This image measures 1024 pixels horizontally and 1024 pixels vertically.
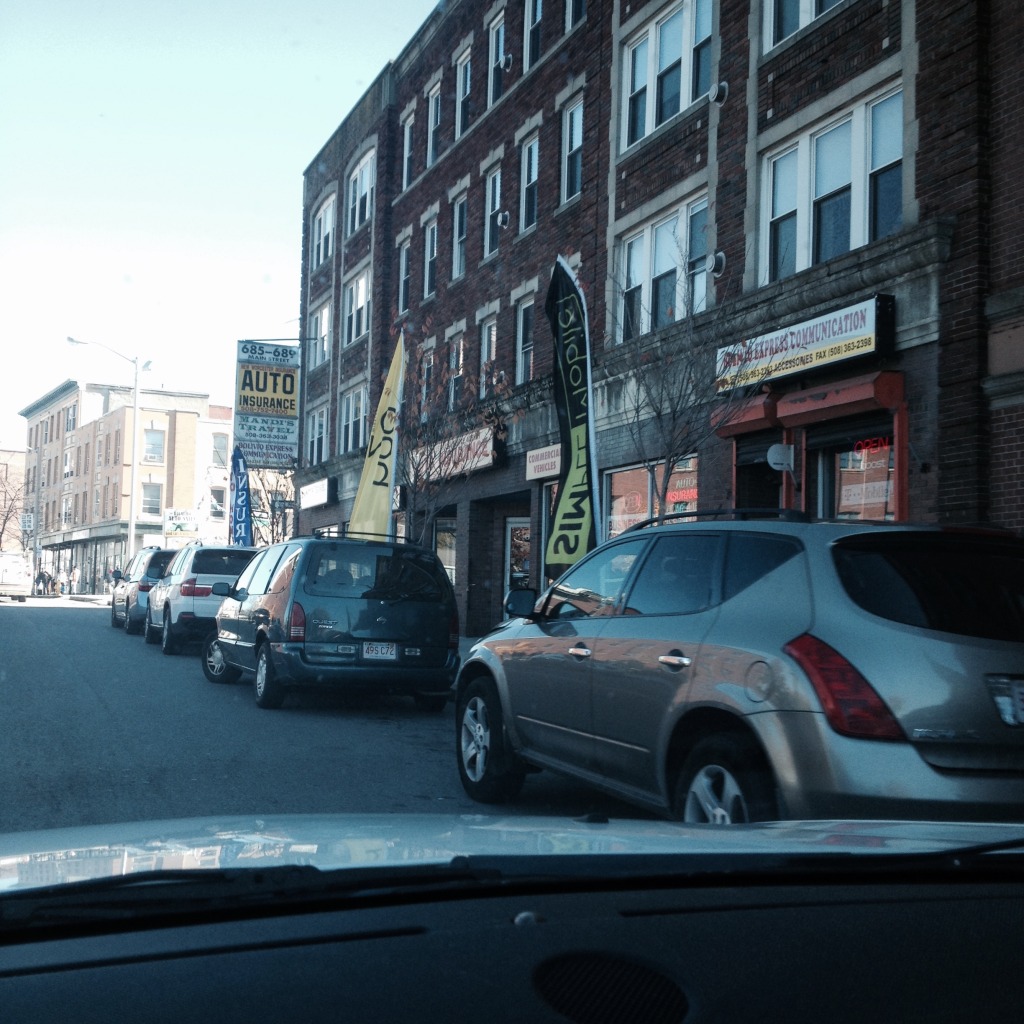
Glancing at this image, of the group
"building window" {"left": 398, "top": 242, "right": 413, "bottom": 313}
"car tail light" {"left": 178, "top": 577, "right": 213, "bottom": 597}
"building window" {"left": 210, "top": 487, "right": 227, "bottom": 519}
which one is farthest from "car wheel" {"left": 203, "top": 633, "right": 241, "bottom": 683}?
"building window" {"left": 210, "top": 487, "right": 227, "bottom": 519}

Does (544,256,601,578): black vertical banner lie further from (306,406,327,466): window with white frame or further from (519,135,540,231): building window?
(306,406,327,466): window with white frame

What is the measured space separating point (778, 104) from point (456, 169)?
40.0 ft

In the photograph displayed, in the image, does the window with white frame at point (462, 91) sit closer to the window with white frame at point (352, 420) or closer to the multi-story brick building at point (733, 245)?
the multi-story brick building at point (733, 245)

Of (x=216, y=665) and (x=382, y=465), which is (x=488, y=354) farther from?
(x=216, y=665)

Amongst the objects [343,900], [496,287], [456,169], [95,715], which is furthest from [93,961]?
[456,169]

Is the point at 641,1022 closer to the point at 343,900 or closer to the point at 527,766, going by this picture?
the point at 343,900

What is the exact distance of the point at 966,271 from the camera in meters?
12.4

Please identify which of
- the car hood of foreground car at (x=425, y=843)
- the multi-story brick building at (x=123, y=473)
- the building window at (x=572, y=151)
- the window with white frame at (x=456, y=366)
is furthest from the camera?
the multi-story brick building at (x=123, y=473)

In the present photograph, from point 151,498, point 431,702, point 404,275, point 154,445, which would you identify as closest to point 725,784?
point 431,702

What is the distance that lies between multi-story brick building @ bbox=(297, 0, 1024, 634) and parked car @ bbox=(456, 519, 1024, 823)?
7.14 metres

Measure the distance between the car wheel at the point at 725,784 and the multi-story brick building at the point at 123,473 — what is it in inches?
2520

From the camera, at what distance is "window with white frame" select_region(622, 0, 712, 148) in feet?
58.2

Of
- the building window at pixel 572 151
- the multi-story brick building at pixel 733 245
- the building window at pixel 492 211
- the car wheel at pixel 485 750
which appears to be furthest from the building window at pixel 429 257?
the car wheel at pixel 485 750

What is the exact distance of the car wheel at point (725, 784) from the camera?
4836mm
